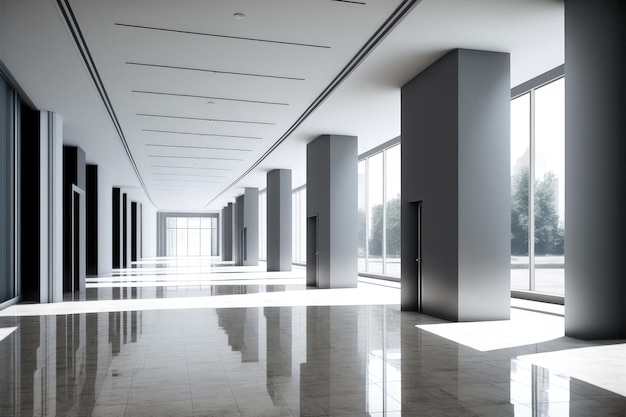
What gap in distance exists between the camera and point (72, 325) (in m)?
12.3

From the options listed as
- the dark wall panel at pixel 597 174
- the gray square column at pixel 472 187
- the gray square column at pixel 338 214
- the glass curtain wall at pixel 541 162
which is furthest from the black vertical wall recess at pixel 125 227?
the dark wall panel at pixel 597 174

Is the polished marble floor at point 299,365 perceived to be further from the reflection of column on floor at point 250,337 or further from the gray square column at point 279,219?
the gray square column at point 279,219

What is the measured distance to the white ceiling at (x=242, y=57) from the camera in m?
10.5

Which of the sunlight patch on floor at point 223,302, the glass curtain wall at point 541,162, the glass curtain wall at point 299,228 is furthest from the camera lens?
the glass curtain wall at point 299,228

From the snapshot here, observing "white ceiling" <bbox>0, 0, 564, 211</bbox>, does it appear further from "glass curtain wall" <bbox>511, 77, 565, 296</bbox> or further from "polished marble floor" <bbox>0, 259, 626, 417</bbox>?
"polished marble floor" <bbox>0, 259, 626, 417</bbox>

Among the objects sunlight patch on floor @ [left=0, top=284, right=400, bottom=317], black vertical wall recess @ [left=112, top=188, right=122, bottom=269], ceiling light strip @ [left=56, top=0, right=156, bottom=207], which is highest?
ceiling light strip @ [left=56, top=0, right=156, bottom=207]

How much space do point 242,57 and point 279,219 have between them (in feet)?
62.8

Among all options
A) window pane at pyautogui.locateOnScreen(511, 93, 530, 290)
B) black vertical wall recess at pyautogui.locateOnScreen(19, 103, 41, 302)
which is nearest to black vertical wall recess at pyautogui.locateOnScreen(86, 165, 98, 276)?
black vertical wall recess at pyautogui.locateOnScreen(19, 103, 41, 302)

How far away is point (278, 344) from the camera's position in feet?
32.1

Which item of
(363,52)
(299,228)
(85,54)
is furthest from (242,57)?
(299,228)

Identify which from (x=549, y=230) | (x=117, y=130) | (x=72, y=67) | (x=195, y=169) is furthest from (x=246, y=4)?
(x=195, y=169)

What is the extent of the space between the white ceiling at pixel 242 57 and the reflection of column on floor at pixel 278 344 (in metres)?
6.16

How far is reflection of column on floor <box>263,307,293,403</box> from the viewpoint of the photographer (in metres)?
7.57

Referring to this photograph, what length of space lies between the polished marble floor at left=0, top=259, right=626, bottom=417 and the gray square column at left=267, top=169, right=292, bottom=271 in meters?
17.2
